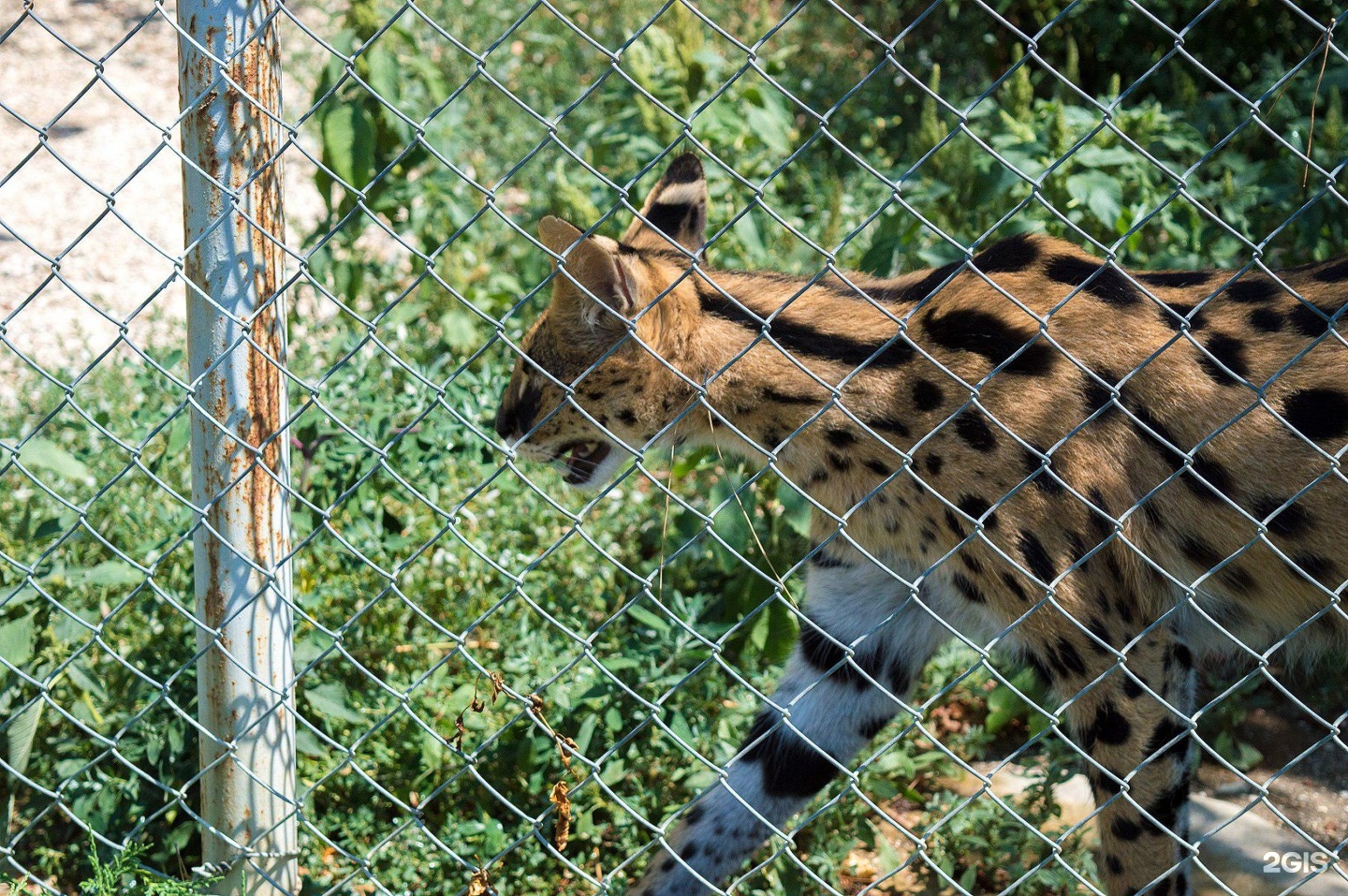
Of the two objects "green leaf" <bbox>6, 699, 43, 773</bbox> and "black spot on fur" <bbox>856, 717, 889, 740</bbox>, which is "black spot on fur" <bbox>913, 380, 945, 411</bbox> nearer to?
"black spot on fur" <bbox>856, 717, 889, 740</bbox>

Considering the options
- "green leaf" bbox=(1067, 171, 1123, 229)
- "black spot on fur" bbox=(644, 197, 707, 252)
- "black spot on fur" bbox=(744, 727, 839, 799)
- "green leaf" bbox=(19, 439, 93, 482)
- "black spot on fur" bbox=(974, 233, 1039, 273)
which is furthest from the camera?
"green leaf" bbox=(1067, 171, 1123, 229)

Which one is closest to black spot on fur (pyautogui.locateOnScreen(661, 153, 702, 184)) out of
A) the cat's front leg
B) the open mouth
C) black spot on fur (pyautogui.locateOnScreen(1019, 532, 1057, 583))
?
the open mouth

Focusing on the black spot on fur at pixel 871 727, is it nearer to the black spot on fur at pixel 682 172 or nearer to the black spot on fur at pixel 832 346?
the black spot on fur at pixel 832 346

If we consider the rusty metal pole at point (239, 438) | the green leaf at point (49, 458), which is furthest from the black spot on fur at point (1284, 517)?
the green leaf at point (49, 458)

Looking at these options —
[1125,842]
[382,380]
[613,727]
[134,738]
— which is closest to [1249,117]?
[1125,842]

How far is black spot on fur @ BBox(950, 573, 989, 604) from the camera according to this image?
285cm

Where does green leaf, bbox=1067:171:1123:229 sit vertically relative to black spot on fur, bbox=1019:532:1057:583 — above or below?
above

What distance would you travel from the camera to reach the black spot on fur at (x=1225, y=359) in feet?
8.85

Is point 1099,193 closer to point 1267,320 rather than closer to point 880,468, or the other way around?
point 1267,320

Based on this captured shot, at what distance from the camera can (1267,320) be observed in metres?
2.76

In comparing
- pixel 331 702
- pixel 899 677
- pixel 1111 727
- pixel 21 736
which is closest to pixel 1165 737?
pixel 1111 727

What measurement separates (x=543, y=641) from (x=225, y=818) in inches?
39.8

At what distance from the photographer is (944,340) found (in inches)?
113

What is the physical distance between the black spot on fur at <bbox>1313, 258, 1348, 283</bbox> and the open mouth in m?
1.68
